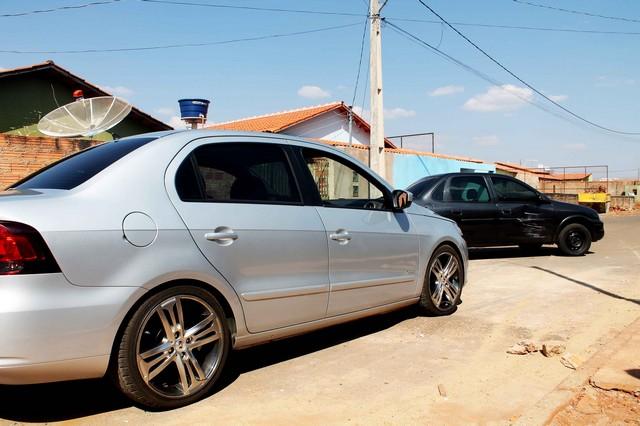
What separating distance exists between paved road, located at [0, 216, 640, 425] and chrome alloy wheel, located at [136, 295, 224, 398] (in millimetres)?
171

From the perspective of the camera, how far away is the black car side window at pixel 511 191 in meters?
10.1

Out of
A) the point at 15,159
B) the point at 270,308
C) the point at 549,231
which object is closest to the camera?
the point at 270,308

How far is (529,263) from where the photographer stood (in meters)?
9.67

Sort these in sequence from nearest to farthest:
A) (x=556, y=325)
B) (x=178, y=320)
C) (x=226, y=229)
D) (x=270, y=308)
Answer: (x=178, y=320), (x=226, y=229), (x=270, y=308), (x=556, y=325)

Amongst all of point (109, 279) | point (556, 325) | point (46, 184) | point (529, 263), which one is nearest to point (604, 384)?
point (556, 325)

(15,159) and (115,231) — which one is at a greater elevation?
(15,159)

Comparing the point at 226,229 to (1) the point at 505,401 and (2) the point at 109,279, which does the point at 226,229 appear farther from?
(1) the point at 505,401

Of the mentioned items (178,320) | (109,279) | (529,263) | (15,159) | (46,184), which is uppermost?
(15,159)

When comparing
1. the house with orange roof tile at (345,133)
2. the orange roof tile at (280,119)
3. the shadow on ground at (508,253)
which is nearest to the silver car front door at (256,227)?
the shadow on ground at (508,253)

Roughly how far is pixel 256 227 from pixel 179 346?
2.91 ft

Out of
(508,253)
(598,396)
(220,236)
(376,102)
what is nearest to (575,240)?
(508,253)

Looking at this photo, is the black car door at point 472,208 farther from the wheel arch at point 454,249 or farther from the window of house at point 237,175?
the window of house at point 237,175

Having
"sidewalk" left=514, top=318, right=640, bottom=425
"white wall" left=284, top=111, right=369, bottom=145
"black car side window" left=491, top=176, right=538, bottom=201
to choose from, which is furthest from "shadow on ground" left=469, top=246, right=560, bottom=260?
"white wall" left=284, top=111, right=369, bottom=145

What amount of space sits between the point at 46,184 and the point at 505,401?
10.3 ft
